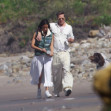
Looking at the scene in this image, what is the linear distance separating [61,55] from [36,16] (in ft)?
81.5

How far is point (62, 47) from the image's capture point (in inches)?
431

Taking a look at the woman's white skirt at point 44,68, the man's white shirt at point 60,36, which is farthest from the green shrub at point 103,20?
the man's white shirt at point 60,36

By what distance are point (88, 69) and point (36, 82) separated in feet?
23.0

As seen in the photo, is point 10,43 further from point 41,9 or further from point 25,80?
point 25,80

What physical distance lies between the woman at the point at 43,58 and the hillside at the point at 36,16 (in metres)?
20.0

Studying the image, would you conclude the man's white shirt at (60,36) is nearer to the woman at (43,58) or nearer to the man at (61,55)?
the man at (61,55)

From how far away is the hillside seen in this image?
32438mm

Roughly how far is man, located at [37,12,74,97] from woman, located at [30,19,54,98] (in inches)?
4.6

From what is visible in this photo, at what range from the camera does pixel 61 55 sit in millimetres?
11039

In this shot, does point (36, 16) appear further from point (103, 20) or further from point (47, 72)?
point (47, 72)

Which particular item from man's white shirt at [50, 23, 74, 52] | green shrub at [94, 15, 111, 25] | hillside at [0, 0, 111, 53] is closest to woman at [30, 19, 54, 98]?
man's white shirt at [50, 23, 74, 52]

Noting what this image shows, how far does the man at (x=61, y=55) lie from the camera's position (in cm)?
1098

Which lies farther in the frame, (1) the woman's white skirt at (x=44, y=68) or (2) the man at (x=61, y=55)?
(1) the woman's white skirt at (x=44, y=68)

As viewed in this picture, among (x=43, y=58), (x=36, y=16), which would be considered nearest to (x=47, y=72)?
(x=43, y=58)
